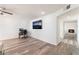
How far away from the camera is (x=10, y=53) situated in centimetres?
140

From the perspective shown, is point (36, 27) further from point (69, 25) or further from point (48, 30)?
point (69, 25)

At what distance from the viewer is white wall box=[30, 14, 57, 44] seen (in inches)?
60.4

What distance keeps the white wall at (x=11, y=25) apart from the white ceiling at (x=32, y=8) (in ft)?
0.35

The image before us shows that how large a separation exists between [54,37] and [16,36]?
713 mm

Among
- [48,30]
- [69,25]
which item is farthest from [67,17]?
[48,30]

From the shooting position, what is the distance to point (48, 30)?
1.56 meters

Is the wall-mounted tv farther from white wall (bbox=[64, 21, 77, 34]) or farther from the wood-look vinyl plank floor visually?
white wall (bbox=[64, 21, 77, 34])

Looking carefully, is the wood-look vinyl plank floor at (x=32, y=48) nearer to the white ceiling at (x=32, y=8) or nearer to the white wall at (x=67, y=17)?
the white wall at (x=67, y=17)

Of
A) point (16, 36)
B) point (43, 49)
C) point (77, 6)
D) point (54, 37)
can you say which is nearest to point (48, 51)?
point (43, 49)

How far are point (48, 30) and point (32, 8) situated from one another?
1.66 feet

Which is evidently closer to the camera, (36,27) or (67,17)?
(67,17)

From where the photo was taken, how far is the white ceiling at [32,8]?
1.38 metres

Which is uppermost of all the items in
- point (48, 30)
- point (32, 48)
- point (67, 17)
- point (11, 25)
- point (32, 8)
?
point (32, 8)
